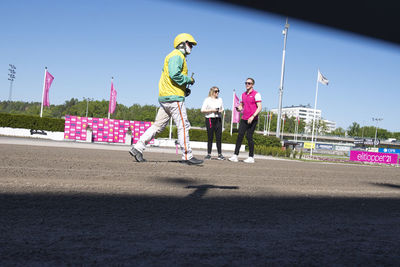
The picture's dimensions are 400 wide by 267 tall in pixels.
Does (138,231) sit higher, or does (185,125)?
(185,125)

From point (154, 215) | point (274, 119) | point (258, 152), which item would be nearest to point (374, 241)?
point (154, 215)

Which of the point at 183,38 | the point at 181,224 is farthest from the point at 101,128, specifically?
the point at 181,224

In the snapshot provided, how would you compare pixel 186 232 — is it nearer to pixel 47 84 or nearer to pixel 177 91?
pixel 177 91

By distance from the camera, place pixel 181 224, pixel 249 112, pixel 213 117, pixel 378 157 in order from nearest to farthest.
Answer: pixel 181 224 < pixel 249 112 < pixel 213 117 < pixel 378 157

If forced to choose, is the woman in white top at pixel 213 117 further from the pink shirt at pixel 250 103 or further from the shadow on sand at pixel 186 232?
the shadow on sand at pixel 186 232

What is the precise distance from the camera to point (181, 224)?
189 centimetres

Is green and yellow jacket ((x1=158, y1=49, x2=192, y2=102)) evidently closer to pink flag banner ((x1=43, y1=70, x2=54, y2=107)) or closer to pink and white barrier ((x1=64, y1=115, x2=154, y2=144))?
pink and white barrier ((x1=64, y1=115, x2=154, y2=144))

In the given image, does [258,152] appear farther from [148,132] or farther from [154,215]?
[154,215]

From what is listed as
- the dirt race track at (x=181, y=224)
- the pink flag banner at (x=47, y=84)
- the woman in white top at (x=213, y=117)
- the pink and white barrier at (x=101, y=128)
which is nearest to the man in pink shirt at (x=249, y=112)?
the woman in white top at (x=213, y=117)

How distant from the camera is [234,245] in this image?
5.13 ft

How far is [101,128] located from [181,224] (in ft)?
77.3

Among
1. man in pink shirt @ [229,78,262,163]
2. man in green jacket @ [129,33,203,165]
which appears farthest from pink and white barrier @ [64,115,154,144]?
man in green jacket @ [129,33,203,165]

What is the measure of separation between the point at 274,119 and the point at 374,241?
156 metres

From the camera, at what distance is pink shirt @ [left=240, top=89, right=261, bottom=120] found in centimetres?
774
